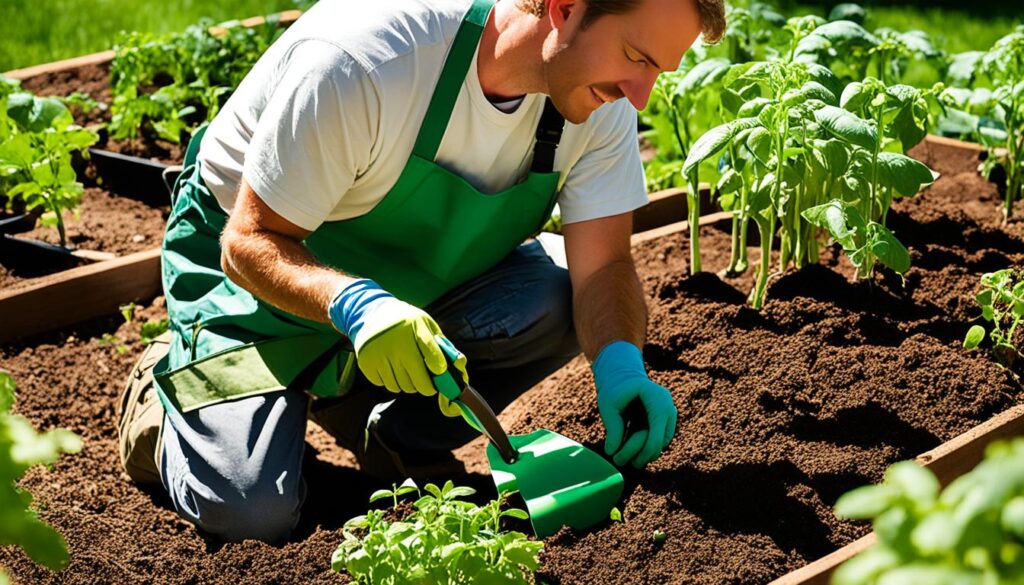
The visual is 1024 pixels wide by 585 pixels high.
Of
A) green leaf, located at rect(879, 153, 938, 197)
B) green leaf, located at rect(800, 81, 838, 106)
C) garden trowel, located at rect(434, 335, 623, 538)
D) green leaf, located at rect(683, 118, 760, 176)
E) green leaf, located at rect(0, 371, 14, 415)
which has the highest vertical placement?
green leaf, located at rect(0, 371, 14, 415)

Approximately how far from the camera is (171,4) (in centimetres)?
557

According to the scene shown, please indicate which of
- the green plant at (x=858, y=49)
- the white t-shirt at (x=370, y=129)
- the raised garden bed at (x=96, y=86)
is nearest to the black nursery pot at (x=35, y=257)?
the raised garden bed at (x=96, y=86)

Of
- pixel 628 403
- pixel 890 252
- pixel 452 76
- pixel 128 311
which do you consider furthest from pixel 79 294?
pixel 890 252

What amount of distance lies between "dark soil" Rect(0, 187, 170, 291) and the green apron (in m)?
0.84

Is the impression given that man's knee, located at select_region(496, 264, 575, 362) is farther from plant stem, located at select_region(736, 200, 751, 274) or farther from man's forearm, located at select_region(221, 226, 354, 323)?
man's forearm, located at select_region(221, 226, 354, 323)

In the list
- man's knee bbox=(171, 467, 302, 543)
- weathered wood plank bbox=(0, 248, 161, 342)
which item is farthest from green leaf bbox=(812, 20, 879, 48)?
weathered wood plank bbox=(0, 248, 161, 342)

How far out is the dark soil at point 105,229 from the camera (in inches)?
140

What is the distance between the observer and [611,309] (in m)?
2.74

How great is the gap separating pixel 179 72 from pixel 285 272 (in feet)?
6.95

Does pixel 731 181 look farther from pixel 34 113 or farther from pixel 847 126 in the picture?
pixel 34 113

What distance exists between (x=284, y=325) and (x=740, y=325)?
1.01m

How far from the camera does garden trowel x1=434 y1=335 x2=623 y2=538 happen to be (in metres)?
2.32

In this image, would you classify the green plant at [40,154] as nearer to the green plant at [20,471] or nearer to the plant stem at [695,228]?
the plant stem at [695,228]

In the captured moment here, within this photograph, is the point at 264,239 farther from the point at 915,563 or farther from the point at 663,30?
the point at 915,563
